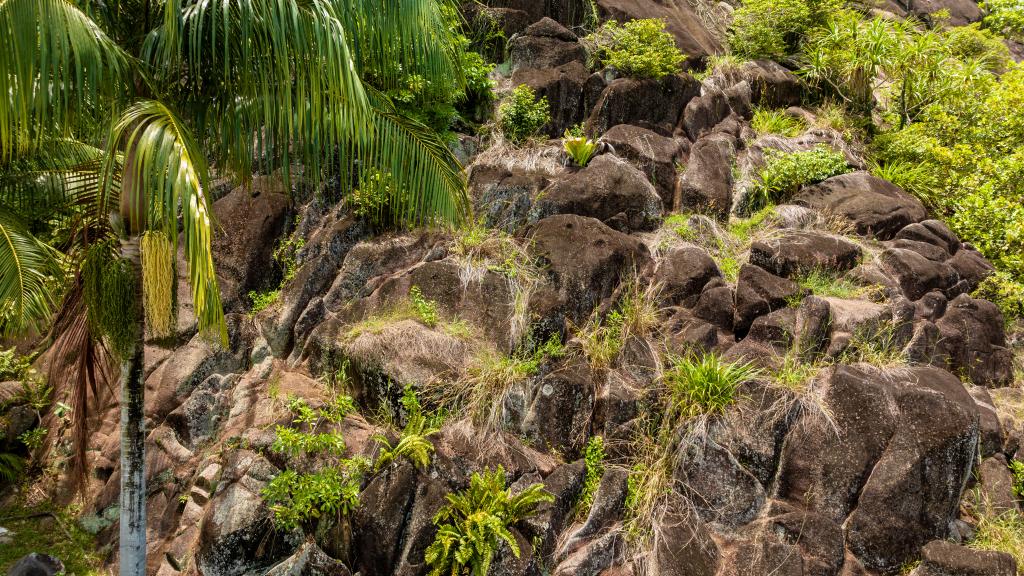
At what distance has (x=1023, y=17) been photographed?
13219 millimetres

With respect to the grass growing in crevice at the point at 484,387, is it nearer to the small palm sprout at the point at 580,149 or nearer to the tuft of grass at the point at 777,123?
the small palm sprout at the point at 580,149

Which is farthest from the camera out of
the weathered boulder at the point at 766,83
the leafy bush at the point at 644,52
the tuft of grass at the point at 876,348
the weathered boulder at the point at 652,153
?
the weathered boulder at the point at 766,83

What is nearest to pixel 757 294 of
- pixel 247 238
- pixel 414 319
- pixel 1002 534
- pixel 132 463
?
pixel 1002 534

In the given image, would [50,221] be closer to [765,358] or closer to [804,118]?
[765,358]

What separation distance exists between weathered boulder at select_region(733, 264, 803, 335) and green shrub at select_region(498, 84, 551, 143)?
415 cm

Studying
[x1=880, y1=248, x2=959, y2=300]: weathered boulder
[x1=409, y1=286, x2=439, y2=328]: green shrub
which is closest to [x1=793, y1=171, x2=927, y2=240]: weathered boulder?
[x1=880, y1=248, x2=959, y2=300]: weathered boulder

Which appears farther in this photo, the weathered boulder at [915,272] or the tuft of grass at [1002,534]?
the weathered boulder at [915,272]

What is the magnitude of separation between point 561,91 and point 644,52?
154 cm

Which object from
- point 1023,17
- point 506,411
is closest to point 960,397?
point 506,411

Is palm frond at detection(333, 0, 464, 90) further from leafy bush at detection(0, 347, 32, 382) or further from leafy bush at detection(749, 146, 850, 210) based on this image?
leafy bush at detection(0, 347, 32, 382)

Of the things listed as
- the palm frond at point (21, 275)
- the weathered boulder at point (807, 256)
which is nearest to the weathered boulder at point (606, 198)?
the weathered boulder at point (807, 256)

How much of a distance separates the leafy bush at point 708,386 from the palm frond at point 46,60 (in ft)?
19.4

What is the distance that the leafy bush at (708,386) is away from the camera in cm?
650

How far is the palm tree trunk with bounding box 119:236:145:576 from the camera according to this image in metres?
5.21
